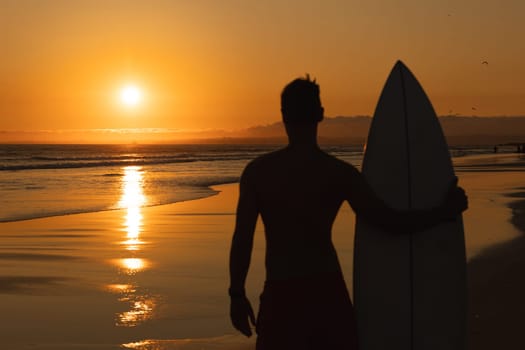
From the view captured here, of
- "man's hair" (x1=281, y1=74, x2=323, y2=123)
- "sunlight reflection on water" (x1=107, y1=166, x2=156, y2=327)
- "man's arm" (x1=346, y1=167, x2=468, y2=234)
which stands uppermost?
"man's hair" (x1=281, y1=74, x2=323, y2=123)

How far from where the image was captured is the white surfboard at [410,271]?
12.3 feet

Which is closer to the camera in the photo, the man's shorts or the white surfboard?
the man's shorts

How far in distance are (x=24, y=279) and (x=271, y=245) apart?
6367 mm

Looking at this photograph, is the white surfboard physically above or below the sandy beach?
above

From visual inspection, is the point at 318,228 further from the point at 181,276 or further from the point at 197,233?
the point at 197,233

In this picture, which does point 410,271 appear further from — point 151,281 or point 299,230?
point 151,281

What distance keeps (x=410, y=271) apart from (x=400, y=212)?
466 millimetres

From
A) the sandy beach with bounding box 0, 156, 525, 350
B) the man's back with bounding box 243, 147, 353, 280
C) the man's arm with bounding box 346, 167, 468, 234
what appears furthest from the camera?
the sandy beach with bounding box 0, 156, 525, 350

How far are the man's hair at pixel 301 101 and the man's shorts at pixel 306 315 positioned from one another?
0.61 meters

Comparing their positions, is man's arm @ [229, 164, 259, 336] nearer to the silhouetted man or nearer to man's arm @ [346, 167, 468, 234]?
the silhouetted man

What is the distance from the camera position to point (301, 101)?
305 centimetres

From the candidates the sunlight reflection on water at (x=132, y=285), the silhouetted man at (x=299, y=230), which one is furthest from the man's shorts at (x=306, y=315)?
the sunlight reflection on water at (x=132, y=285)

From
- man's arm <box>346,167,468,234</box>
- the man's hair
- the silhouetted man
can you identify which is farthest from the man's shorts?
the man's hair

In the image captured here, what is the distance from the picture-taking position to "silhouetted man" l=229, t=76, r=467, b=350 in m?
3.03
